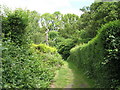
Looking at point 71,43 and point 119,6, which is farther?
point 71,43

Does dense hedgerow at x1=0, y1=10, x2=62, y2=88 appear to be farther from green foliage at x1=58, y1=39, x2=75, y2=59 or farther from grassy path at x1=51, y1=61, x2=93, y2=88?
green foliage at x1=58, y1=39, x2=75, y2=59

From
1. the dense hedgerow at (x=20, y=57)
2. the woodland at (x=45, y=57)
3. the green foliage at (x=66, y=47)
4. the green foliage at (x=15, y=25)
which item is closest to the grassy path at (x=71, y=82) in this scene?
the woodland at (x=45, y=57)

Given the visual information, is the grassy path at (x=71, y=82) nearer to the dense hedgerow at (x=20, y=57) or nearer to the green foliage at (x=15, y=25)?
the dense hedgerow at (x=20, y=57)

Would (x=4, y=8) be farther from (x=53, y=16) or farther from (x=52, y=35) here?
(x=53, y=16)

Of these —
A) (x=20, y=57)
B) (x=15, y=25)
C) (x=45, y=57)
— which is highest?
(x=15, y=25)

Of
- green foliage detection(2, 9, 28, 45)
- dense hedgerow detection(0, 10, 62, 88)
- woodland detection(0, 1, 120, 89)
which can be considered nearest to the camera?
woodland detection(0, 1, 120, 89)

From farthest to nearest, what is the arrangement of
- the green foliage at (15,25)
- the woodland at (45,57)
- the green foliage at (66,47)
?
the green foliage at (66,47) → the green foliage at (15,25) → the woodland at (45,57)

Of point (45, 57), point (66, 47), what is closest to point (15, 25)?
point (45, 57)

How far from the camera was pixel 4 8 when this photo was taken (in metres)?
5.73

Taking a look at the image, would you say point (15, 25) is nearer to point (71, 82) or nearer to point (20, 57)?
point (20, 57)

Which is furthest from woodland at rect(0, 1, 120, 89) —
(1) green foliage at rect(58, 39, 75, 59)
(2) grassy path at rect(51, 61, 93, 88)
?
(1) green foliage at rect(58, 39, 75, 59)

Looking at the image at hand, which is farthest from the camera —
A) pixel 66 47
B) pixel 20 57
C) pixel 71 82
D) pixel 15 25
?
pixel 66 47

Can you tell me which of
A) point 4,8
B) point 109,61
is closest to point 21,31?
point 4,8

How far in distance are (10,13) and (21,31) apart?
3.43 ft
